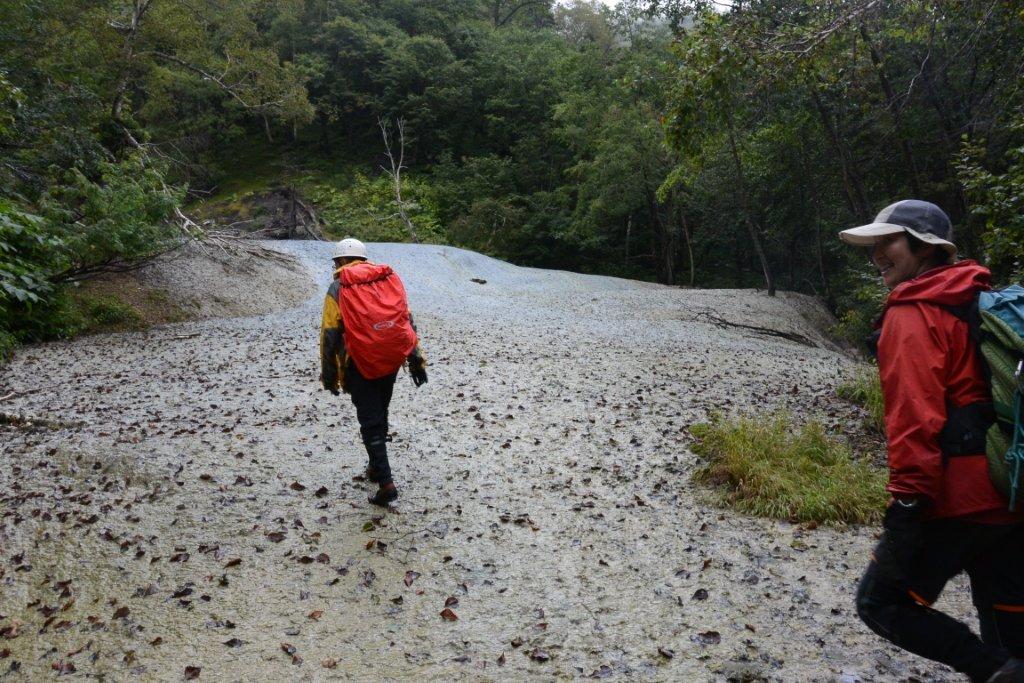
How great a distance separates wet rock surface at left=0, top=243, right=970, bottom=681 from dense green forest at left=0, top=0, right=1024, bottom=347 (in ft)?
5.65

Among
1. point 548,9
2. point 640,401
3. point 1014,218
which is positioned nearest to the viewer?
point 1014,218

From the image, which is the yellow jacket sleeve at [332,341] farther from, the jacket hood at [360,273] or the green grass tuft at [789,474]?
the green grass tuft at [789,474]

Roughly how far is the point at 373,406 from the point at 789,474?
3.09 metres

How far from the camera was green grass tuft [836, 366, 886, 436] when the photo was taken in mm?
6582

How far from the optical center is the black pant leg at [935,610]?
81.0 inches

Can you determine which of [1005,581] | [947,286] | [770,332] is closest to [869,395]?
[1005,581]

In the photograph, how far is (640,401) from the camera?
770 centimetres

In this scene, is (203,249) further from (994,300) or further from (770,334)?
(994,300)

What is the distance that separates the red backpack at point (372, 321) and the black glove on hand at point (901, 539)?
306cm

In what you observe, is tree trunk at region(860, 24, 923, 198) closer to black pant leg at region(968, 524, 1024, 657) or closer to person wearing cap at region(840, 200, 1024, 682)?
person wearing cap at region(840, 200, 1024, 682)

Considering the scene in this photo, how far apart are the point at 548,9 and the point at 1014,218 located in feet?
141

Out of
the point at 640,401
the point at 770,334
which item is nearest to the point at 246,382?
the point at 640,401

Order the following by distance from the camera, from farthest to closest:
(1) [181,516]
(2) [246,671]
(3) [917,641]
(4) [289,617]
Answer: (1) [181,516]
(4) [289,617]
(2) [246,671]
(3) [917,641]

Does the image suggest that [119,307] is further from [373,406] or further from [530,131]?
[530,131]
